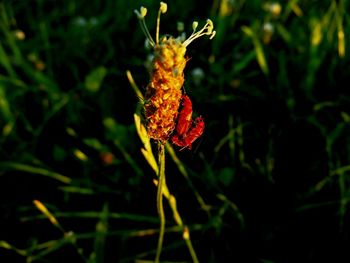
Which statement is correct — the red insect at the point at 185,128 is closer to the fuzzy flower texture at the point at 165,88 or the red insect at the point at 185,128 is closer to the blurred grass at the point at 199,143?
the fuzzy flower texture at the point at 165,88

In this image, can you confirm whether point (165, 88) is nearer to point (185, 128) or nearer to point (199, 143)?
point (185, 128)

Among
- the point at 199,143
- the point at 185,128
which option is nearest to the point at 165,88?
the point at 185,128

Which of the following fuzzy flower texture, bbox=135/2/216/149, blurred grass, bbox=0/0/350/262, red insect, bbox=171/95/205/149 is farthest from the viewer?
blurred grass, bbox=0/0/350/262

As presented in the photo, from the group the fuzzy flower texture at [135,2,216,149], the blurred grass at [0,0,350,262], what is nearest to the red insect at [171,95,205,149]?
the fuzzy flower texture at [135,2,216,149]

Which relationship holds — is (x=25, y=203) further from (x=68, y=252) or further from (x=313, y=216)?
(x=313, y=216)

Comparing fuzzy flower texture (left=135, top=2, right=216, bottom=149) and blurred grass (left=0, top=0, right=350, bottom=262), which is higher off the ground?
blurred grass (left=0, top=0, right=350, bottom=262)

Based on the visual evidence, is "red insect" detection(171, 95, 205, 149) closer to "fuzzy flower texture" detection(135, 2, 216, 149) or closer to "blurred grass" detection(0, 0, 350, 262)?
"fuzzy flower texture" detection(135, 2, 216, 149)

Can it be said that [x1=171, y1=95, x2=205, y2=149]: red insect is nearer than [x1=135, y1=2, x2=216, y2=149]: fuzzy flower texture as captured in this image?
No

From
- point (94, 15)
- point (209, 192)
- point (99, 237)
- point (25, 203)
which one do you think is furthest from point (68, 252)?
point (94, 15)
